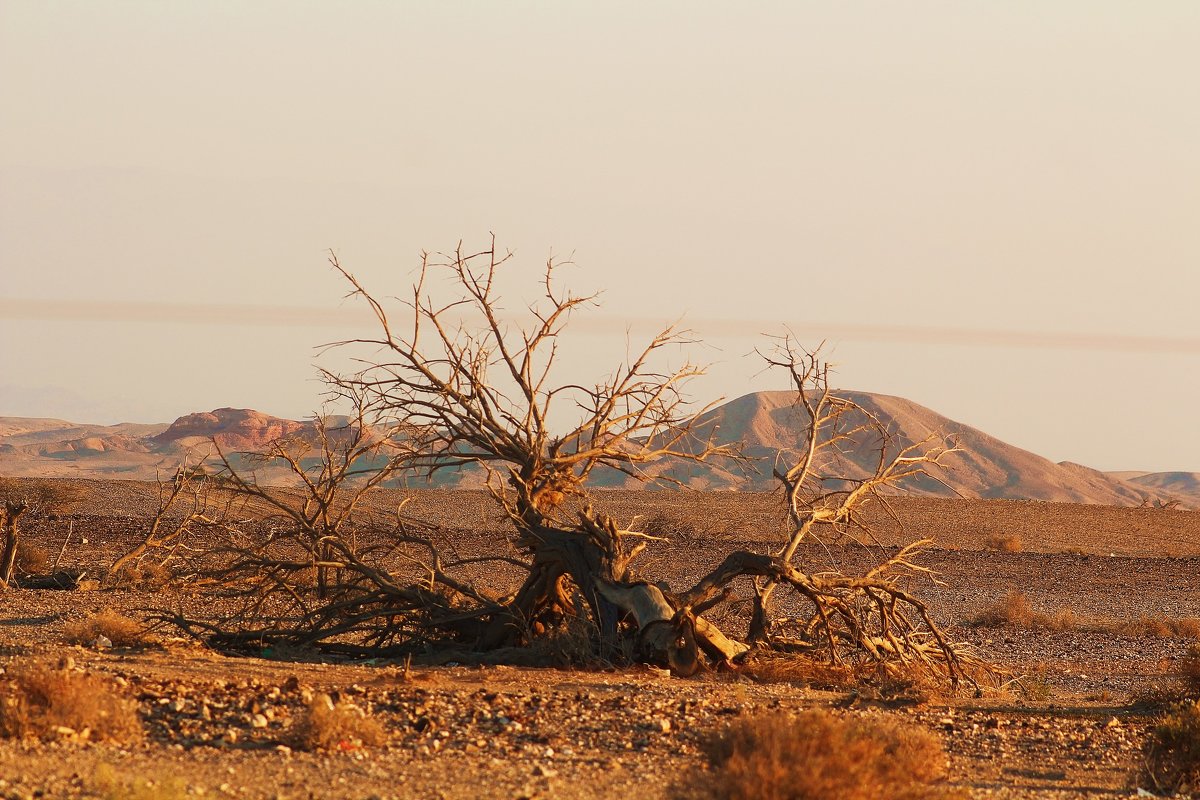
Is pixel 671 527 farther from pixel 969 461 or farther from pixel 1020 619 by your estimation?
pixel 969 461

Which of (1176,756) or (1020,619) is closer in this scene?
(1176,756)

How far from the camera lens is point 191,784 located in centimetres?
784

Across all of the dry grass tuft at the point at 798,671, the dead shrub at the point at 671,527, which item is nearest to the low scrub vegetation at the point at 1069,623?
the dry grass tuft at the point at 798,671

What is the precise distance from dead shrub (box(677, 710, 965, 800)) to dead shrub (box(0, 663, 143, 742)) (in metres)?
3.98

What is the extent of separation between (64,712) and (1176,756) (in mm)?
7943

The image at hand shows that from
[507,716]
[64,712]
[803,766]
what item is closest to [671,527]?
[507,716]

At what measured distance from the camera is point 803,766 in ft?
24.2

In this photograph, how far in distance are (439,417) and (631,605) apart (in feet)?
9.90

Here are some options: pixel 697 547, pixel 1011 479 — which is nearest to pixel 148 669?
pixel 697 547

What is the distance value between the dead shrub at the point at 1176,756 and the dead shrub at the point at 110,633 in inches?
387

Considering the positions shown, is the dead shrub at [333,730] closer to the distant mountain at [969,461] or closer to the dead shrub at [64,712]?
the dead shrub at [64,712]

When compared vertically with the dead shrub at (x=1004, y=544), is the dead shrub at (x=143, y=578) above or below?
below

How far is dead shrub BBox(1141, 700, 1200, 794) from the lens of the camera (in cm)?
973

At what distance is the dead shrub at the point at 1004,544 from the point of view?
42.3 m
